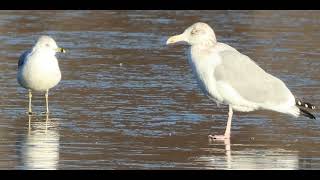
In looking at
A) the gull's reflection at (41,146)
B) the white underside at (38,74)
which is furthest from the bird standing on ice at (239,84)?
the white underside at (38,74)

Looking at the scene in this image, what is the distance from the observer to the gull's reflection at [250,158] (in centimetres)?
981

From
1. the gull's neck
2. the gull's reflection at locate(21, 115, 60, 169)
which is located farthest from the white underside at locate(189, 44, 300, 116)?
the gull's neck

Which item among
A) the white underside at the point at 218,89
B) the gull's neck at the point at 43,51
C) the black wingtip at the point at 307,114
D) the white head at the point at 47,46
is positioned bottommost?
the black wingtip at the point at 307,114

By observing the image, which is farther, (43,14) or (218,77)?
(43,14)

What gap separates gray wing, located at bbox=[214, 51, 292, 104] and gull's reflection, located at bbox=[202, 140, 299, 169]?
0.76 m

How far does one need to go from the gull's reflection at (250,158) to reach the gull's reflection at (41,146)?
4.24ft

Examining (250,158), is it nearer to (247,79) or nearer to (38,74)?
(247,79)

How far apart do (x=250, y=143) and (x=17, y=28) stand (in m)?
9.96

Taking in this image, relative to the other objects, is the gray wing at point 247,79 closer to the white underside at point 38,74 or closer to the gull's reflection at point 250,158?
the gull's reflection at point 250,158

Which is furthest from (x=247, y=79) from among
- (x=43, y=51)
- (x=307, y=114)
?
(x=43, y=51)

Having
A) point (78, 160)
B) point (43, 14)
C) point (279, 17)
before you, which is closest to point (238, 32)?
point (279, 17)

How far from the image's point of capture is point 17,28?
2019cm

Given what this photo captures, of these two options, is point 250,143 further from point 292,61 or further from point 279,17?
point 279,17

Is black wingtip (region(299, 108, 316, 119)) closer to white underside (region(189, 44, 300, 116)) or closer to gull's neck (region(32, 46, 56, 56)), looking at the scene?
white underside (region(189, 44, 300, 116))
